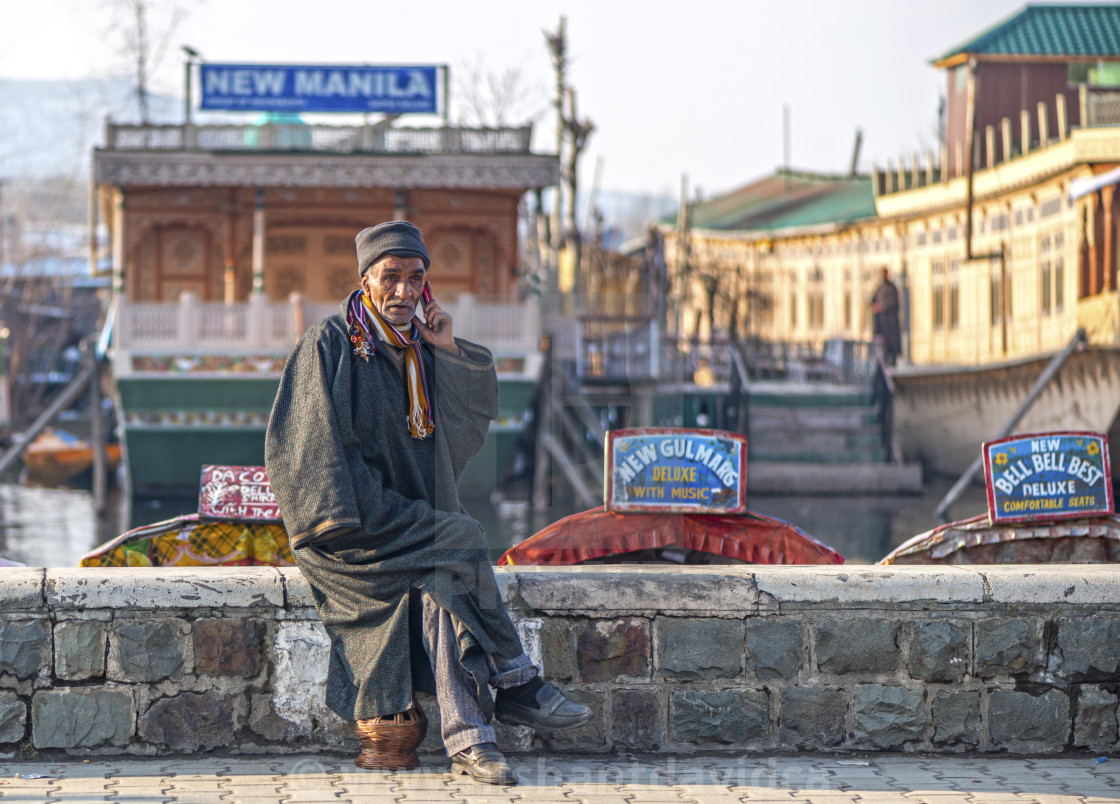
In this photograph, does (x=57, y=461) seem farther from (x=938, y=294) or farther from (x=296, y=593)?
→ (x=296, y=593)

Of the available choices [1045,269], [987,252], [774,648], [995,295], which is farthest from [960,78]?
[774,648]

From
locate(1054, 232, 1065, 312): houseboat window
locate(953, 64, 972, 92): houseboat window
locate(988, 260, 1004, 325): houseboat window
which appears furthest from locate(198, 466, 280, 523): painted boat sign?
locate(953, 64, 972, 92): houseboat window

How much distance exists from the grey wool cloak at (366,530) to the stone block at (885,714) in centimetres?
123

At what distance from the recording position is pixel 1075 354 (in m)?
17.0

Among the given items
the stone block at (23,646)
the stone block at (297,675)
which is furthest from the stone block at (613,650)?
the stone block at (23,646)

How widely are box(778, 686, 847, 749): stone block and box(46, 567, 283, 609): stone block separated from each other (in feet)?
5.70

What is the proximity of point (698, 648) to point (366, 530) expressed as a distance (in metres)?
1.23

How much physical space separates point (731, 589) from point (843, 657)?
45 cm

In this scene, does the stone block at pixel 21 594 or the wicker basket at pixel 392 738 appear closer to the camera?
the wicker basket at pixel 392 738

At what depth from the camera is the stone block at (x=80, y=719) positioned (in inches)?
168

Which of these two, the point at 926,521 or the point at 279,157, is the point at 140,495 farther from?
the point at 926,521

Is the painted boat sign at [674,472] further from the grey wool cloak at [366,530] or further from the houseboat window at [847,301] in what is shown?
the houseboat window at [847,301]

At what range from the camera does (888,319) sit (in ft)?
79.5

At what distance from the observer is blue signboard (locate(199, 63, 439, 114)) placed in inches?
779
